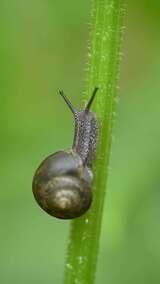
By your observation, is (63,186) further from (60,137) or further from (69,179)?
(60,137)

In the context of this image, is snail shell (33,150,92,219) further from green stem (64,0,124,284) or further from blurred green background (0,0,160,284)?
blurred green background (0,0,160,284)

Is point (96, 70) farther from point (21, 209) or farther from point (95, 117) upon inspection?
point (21, 209)

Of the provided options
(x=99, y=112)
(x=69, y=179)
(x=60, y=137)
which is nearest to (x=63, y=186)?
(x=69, y=179)

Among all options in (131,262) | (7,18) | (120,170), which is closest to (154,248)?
Answer: (131,262)

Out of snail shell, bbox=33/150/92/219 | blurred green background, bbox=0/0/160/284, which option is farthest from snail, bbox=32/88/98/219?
blurred green background, bbox=0/0/160/284

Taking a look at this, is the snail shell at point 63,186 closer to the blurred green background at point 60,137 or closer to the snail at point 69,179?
the snail at point 69,179

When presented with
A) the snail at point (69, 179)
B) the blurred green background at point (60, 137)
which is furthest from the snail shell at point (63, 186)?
the blurred green background at point (60, 137)
